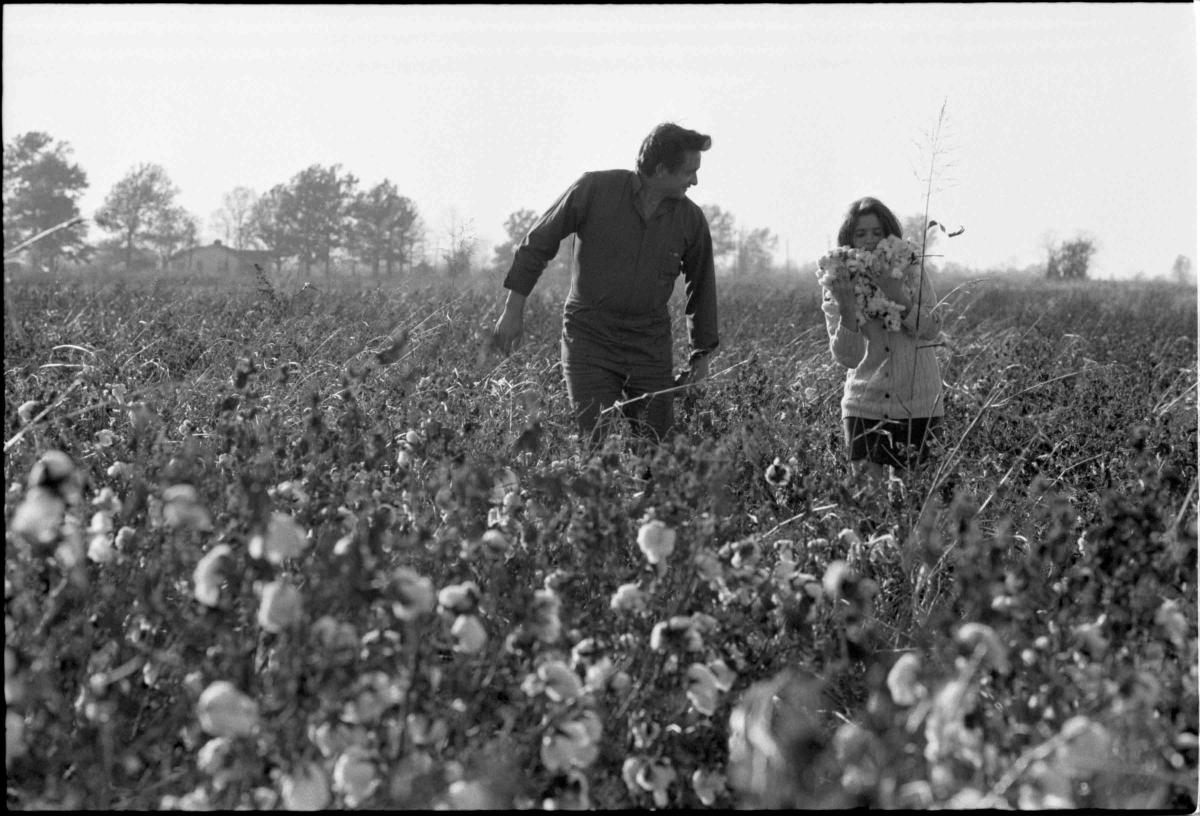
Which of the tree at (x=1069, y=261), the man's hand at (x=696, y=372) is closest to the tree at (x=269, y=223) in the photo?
the tree at (x=1069, y=261)

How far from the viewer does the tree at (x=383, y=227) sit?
27438 millimetres

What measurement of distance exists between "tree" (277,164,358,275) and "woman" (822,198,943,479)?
42340 millimetres

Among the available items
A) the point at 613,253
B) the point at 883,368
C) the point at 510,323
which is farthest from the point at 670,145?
the point at 883,368

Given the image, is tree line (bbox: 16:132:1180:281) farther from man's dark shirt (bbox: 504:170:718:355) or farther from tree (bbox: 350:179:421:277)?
man's dark shirt (bbox: 504:170:718:355)

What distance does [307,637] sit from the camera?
5.53ft

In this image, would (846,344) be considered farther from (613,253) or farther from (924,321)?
(613,253)

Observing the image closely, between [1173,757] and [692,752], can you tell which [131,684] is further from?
[1173,757]

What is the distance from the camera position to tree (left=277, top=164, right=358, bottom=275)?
47309 mm

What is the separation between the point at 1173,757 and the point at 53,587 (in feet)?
6.60

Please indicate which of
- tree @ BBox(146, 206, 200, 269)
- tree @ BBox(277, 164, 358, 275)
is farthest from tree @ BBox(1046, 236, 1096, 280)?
tree @ BBox(146, 206, 200, 269)

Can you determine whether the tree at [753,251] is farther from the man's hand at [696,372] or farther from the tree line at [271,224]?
the man's hand at [696,372]

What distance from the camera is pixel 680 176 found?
171 inches

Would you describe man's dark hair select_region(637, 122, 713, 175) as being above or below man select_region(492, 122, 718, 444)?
above

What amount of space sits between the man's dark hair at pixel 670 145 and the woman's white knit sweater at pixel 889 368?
76cm
